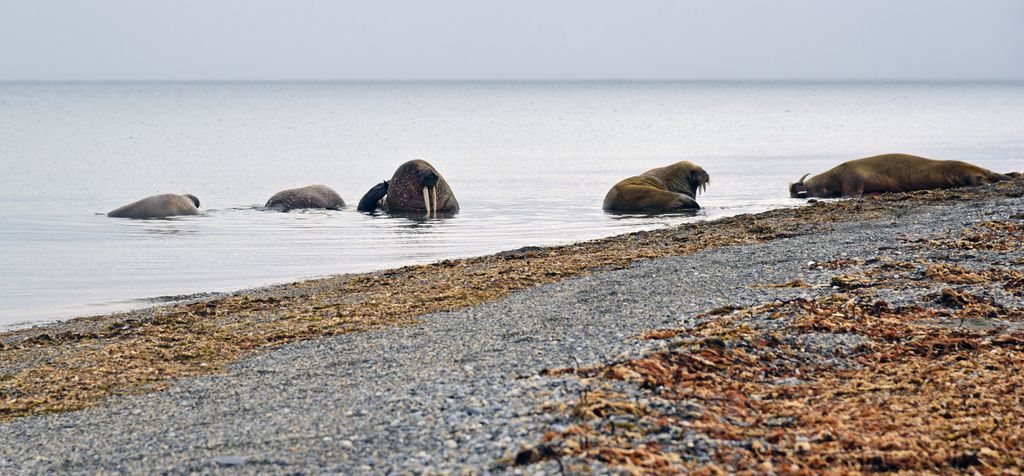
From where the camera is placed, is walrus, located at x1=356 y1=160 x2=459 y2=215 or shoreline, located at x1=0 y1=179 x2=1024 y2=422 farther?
walrus, located at x1=356 y1=160 x2=459 y2=215

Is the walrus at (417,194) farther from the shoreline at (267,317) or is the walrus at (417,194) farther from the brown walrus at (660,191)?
the shoreline at (267,317)

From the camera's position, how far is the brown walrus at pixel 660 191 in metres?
22.1

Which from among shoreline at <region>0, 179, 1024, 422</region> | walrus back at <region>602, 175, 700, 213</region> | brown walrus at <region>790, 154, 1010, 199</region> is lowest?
shoreline at <region>0, 179, 1024, 422</region>

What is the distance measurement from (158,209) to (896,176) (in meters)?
15.3

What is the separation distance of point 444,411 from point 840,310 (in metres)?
3.78

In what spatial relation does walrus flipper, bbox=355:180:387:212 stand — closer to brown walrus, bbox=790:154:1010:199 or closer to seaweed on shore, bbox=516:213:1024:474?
brown walrus, bbox=790:154:1010:199

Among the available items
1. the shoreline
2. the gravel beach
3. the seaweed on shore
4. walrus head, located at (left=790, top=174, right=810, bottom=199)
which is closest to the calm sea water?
walrus head, located at (left=790, top=174, right=810, bottom=199)

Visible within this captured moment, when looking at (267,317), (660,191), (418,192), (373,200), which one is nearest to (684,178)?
(660,191)

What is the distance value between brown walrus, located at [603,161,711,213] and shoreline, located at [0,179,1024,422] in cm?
513

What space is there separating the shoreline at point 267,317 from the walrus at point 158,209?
9.14 meters

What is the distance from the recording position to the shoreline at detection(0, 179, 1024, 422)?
8117 mm

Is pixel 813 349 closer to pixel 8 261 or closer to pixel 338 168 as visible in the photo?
pixel 8 261

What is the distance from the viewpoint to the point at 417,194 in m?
→ 22.9

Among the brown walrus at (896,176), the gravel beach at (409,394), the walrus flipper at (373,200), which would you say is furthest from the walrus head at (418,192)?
the gravel beach at (409,394)
